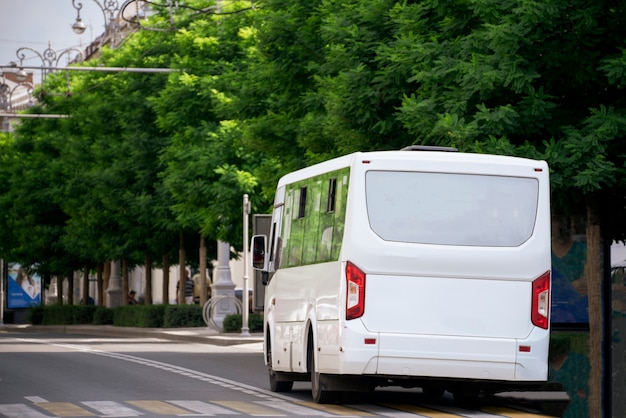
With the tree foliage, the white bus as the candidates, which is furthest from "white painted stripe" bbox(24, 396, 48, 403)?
the tree foliage

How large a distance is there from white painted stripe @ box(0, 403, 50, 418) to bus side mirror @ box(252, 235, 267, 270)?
4.86m

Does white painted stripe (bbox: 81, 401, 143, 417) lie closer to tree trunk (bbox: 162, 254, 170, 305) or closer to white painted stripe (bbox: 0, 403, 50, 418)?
white painted stripe (bbox: 0, 403, 50, 418)

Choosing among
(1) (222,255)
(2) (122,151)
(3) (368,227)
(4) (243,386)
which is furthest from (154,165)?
(3) (368,227)

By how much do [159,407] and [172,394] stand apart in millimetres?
2348

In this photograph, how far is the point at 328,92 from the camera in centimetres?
2669

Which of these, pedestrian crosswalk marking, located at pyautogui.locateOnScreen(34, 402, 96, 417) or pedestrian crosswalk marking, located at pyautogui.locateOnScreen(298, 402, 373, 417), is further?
pedestrian crosswalk marking, located at pyautogui.locateOnScreen(298, 402, 373, 417)

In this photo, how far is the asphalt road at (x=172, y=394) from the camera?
56.6 ft

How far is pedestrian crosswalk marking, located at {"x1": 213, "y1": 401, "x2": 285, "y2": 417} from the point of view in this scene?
16.9 meters

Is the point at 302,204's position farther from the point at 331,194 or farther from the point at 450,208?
the point at 450,208

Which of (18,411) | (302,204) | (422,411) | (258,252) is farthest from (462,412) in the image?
(258,252)

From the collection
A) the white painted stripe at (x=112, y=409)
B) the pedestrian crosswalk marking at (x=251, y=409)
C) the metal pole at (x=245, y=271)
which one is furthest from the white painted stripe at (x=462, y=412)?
the metal pole at (x=245, y=271)

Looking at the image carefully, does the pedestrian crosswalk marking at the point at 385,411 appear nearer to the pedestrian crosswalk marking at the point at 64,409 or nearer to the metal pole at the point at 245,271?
the pedestrian crosswalk marking at the point at 64,409

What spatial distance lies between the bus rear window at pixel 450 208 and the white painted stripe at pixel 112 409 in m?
3.14

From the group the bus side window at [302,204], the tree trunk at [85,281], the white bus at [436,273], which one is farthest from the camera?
the tree trunk at [85,281]
